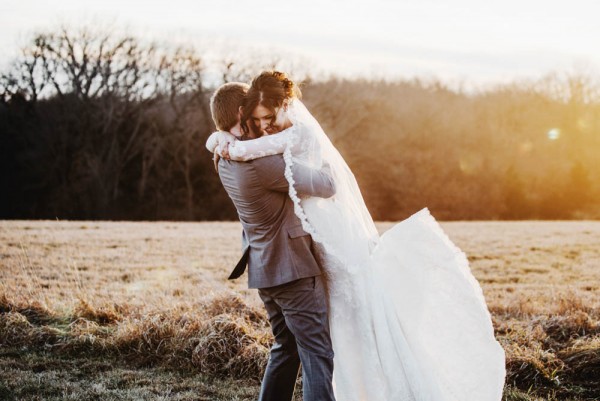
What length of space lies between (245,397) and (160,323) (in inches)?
58.9

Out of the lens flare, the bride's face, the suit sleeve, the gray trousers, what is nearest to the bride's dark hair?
the bride's face

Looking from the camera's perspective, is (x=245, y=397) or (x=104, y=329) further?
(x=104, y=329)

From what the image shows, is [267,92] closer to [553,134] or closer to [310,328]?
[310,328]

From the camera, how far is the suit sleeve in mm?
3533

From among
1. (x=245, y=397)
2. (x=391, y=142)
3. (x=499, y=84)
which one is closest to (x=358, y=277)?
(x=245, y=397)

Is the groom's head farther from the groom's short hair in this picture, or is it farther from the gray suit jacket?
the gray suit jacket

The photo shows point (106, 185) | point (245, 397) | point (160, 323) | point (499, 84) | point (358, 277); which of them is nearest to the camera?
point (358, 277)

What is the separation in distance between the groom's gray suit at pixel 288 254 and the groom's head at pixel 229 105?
22cm

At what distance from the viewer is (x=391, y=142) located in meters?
51.7

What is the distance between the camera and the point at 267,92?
3.53 meters

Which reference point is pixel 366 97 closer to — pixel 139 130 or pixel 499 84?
pixel 499 84

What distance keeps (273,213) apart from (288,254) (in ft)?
0.85

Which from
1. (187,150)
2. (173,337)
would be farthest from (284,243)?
(187,150)

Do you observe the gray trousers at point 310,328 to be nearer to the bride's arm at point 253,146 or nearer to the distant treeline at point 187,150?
the bride's arm at point 253,146
